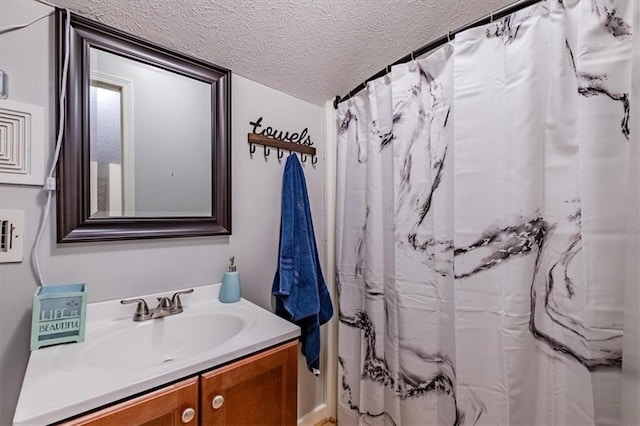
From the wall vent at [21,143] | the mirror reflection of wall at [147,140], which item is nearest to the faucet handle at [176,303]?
the mirror reflection of wall at [147,140]

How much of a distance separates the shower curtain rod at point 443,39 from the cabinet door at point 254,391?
4.04 ft

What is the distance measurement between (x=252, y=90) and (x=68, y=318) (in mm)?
1114

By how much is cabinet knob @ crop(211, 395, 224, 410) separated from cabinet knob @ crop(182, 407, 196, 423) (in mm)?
52

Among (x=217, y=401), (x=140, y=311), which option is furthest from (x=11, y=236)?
(x=217, y=401)

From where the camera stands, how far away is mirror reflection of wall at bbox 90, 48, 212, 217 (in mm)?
930

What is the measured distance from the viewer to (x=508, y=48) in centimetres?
85

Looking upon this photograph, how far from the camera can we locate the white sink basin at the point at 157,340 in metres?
0.84

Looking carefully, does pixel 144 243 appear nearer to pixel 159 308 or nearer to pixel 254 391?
pixel 159 308

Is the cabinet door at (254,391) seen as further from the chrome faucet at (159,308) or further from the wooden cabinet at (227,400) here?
the chrome faucet at (159,308)

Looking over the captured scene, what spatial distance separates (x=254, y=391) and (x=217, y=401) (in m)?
0.12

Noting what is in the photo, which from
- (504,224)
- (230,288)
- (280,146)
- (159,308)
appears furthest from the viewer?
(280,146)

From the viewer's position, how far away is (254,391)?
2.70 feet

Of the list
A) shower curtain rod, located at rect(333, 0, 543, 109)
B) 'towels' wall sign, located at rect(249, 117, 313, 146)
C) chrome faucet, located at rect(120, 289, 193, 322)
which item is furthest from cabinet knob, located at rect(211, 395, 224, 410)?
shower curtain rod, located at rect(333, 0, 543, 109)

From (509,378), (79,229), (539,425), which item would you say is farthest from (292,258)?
(539,425)
